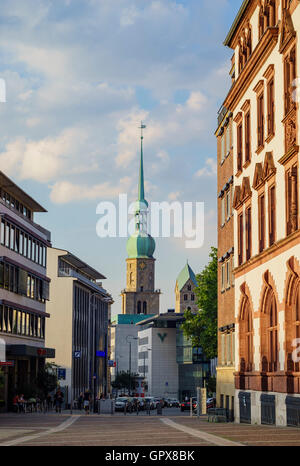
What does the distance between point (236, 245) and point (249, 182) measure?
13.8 ft

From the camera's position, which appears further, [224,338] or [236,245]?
[224,338]

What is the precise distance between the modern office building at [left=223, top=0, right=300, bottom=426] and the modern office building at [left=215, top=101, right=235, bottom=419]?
442cm

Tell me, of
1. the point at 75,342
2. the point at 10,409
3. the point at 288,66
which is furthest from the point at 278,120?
the point at 75,342

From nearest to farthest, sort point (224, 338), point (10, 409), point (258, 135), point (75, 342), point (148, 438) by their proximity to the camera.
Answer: point (148, 438)
point (258, 135)
point (224, 338)
point (10, 409)
point (75, 342)

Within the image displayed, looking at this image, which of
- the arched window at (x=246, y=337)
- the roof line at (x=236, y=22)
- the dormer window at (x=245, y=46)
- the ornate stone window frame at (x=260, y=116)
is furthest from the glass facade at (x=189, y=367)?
the ornate stone window frame at (x=260, y=116)

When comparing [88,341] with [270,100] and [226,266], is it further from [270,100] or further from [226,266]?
[270,100]

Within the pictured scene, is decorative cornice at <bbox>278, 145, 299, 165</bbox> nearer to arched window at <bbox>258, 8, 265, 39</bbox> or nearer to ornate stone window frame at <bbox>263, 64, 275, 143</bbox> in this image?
ornate stone window frame at <bbox>263, 64, 275, 143</bbox>

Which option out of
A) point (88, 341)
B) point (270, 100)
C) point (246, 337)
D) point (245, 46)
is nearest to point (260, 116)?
point (270, 100)

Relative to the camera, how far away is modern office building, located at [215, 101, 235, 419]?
46500mm

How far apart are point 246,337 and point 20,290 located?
32.2 metres

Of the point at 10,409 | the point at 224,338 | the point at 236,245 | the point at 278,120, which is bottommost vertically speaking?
the point at 10,409

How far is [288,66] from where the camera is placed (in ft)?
105

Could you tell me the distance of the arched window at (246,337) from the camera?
39.8 meters
